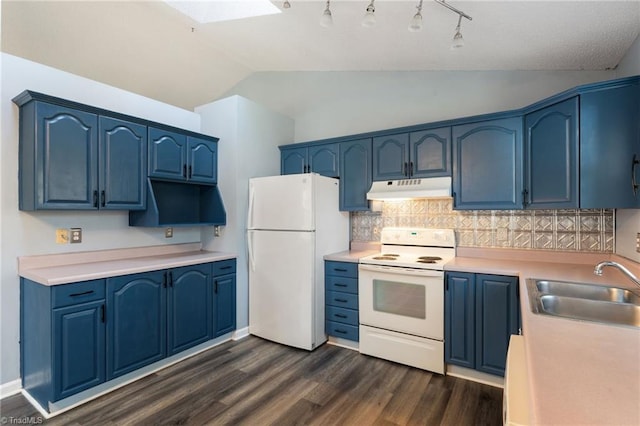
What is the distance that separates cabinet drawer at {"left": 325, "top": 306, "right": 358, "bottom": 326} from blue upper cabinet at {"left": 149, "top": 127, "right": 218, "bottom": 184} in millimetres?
1865

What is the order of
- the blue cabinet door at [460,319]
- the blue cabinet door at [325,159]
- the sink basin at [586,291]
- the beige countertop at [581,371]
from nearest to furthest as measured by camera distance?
the beige countertop at [581,371]
the sink basin at [586,291]
the blue cabinet door at [460,319]
the blue cabinet door at [325,159]

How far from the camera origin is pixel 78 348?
2135 millimetres

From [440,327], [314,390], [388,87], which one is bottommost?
[314,390]

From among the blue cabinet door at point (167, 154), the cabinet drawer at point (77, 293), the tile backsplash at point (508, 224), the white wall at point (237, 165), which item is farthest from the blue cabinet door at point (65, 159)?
the tile backsplash at point (508, 224)

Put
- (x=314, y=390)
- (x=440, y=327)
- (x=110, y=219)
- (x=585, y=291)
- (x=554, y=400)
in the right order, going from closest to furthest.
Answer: (x=554, y=400) < (x=585, y=291) < (x=314, y=390) < (x=440, y=327) < (x=110, y=219)

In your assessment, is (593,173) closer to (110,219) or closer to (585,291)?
(585,291)

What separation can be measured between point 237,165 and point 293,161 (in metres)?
0.73

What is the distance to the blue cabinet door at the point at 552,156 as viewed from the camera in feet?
7.37

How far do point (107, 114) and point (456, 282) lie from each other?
311 cm

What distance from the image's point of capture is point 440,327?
2.58 meters

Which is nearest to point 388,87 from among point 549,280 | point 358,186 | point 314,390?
point 358,186

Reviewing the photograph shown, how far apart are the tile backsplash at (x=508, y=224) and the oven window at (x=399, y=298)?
0.79 m

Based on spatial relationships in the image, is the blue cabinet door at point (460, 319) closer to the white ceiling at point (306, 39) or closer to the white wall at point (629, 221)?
the white wall at point (629, 221)

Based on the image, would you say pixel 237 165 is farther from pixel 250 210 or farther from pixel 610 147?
pixel 610 147
